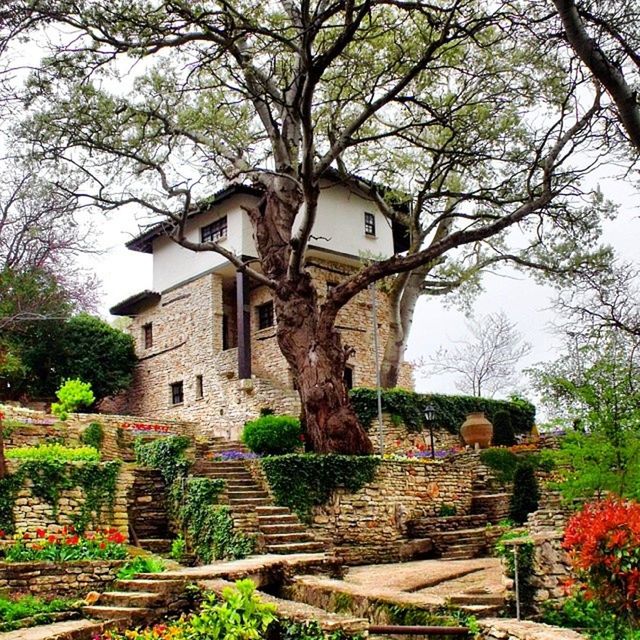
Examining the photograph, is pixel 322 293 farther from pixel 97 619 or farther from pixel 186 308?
pixel 97 619

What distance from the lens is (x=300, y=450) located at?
16.5 metres

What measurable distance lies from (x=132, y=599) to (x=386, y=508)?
771cm

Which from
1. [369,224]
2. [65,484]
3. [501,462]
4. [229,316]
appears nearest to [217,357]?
[229,316]

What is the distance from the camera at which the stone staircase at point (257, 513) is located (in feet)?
40.4

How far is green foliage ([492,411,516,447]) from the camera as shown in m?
22.1

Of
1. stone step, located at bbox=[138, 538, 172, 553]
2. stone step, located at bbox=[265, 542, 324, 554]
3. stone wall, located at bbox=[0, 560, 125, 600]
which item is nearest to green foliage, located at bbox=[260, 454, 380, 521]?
stone step, located at bbox=[265, 542, 324, 554]

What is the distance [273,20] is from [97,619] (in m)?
10.4

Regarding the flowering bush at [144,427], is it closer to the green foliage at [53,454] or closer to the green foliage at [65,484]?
the green foliage at [53,454]

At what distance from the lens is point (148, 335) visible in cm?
2864

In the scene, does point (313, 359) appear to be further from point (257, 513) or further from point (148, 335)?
point (148, 335)

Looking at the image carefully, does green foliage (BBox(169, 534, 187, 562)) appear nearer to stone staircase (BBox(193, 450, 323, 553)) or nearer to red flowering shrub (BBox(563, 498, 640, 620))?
stone staircase (BBox(193, 450, 323, 553))

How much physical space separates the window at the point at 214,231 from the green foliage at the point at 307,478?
12.1m

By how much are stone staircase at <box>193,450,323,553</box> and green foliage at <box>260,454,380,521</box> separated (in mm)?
311

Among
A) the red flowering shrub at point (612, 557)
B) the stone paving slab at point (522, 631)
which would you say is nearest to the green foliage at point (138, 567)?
the stone paving slab at point (522, 631)
